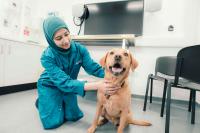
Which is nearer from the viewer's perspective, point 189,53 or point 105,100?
point 189,53

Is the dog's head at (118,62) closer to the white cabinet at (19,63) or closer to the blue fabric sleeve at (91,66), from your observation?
the blue fabric sleeve at (91,66)

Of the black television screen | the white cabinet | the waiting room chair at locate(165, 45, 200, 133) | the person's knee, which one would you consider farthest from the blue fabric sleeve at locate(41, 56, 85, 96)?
the black television screen

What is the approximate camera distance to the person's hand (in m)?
1.23

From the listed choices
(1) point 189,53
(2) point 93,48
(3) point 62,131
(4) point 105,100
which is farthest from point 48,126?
(2) point 93,48

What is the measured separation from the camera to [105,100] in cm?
129

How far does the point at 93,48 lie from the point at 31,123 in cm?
196

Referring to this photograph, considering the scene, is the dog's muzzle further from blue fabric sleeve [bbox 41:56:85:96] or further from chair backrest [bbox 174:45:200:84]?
chair backrest [bbox 174:45:200:84]

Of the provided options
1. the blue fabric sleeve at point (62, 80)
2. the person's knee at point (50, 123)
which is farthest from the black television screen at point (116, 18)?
the person's knee at point (50, 123)

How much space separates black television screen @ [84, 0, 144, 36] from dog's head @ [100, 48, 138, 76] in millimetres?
1682

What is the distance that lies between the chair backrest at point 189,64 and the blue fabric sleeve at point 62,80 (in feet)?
2.36

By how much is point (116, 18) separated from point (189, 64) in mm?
2133

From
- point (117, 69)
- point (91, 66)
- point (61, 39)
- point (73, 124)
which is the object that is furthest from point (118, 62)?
point (73, 124)

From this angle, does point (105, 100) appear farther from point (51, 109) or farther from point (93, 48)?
point (93, 48)

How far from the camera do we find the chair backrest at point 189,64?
3.64 ft
